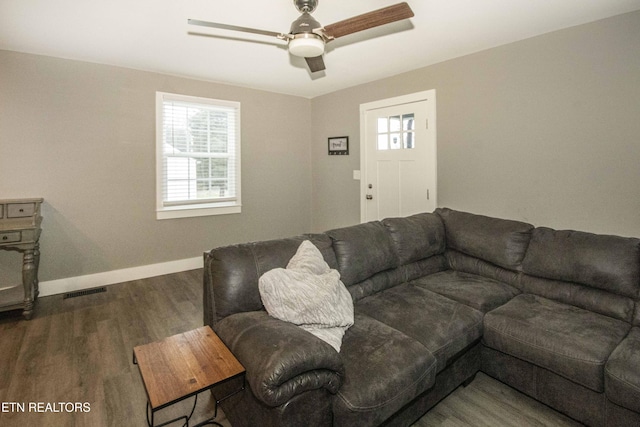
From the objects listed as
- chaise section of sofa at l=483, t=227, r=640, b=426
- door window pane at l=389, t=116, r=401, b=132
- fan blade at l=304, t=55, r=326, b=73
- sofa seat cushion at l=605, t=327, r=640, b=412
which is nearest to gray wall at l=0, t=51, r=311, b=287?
door window pane at l=389, t=116, r=401, b=132

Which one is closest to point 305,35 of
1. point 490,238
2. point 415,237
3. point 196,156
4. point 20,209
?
point 415,237

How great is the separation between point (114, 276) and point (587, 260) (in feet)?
14.9

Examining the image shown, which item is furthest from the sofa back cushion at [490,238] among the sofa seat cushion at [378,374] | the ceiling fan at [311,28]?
the ceiling fan at [311,28]

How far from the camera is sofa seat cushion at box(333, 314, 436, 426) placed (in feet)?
4.41

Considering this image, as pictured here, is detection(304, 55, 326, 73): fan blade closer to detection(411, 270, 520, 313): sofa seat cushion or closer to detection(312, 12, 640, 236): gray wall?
detection(312, 12, 640, 236): gray wall

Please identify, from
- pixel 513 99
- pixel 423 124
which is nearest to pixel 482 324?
pixel 513 99

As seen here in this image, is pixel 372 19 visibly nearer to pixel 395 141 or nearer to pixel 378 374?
pixel 378 374

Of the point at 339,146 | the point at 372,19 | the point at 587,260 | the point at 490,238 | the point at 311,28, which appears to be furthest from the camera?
the point at 339,146

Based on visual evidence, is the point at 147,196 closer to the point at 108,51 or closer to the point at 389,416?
the point at 108,51

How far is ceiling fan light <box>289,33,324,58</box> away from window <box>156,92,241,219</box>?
2524 millimetres

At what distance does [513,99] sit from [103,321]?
4296 millimetres

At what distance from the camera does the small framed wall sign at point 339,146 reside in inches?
187

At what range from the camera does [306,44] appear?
6.84 ft

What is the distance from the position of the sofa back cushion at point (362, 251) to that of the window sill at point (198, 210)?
262cm
